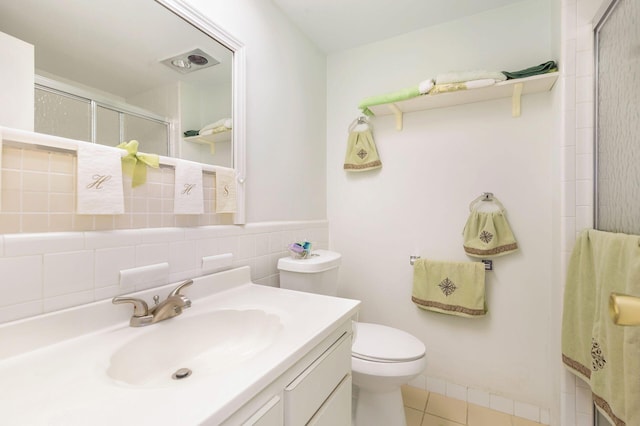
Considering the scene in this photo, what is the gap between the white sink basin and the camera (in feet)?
2.30

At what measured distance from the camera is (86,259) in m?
0.74

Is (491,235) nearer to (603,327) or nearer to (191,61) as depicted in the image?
(603,327)

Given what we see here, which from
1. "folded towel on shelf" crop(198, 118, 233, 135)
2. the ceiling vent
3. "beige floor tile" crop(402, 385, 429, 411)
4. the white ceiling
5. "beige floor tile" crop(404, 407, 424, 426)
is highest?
the white ceiling

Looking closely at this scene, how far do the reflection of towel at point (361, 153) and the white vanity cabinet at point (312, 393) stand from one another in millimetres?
1157

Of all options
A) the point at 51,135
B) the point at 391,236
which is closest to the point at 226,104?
the point at 51,135

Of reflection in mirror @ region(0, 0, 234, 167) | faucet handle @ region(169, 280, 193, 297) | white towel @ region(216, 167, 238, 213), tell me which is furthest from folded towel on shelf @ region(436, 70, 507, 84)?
faucet handle @ region(169, 280, 193, 297)

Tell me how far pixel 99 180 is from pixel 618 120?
1.71 metres

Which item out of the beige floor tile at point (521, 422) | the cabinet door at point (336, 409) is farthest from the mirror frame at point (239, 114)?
the beige floor tile at point (521, 422)

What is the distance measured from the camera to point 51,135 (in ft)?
2.29

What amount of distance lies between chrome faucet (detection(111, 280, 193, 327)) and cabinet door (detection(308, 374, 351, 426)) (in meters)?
0.51

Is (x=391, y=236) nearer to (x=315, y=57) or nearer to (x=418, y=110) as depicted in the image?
(x=418, y=110)

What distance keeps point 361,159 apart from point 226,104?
0.96 meters

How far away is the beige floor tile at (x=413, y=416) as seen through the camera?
1.47 m

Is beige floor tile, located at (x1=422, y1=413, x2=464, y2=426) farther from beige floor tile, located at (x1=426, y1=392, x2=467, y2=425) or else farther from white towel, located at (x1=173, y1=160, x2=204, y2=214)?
white towel, located at (x1=173, y1=160, x2=204, y2=214)
